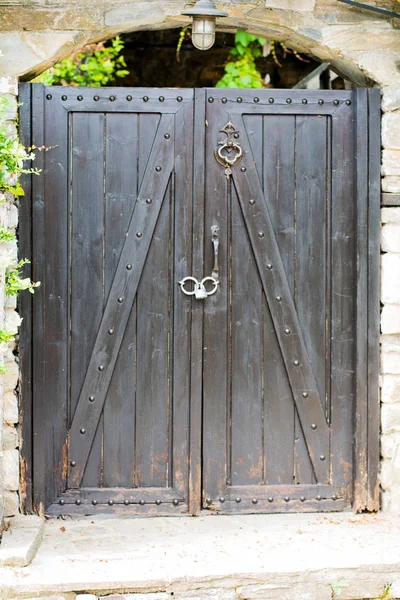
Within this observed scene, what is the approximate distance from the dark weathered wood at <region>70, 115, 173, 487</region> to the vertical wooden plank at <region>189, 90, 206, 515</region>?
0.16 m

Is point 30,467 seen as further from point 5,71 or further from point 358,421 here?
point 5,71

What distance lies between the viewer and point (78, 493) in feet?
12.9

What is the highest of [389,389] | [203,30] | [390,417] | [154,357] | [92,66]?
[92,66]

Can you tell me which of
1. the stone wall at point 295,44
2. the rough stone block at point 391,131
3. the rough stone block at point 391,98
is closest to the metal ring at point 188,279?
the stone wall at point 295,44

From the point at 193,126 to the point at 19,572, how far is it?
7.73 feet

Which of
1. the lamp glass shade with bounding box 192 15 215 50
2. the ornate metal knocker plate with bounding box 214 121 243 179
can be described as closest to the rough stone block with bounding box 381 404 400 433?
the ornate metal knocker plate with bounding box 214 121 243 179

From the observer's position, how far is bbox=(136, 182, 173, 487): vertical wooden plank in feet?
12.9

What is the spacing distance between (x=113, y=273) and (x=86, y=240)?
0.23 m

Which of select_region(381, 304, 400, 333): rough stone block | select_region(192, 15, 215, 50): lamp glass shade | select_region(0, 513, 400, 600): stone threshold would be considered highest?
select_region(192, 15, 215, 50): lamp glass shade

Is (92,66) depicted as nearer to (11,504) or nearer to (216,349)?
(216,349)

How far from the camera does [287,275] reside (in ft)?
13.1

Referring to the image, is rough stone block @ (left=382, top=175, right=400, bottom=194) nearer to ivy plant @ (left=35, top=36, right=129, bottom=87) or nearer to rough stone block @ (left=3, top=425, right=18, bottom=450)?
rough stone block @ (left=3, top=425, right=18, bottom=450)

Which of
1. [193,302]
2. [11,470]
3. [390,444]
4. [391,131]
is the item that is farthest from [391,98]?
[11,470]

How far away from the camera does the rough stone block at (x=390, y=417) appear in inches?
156
